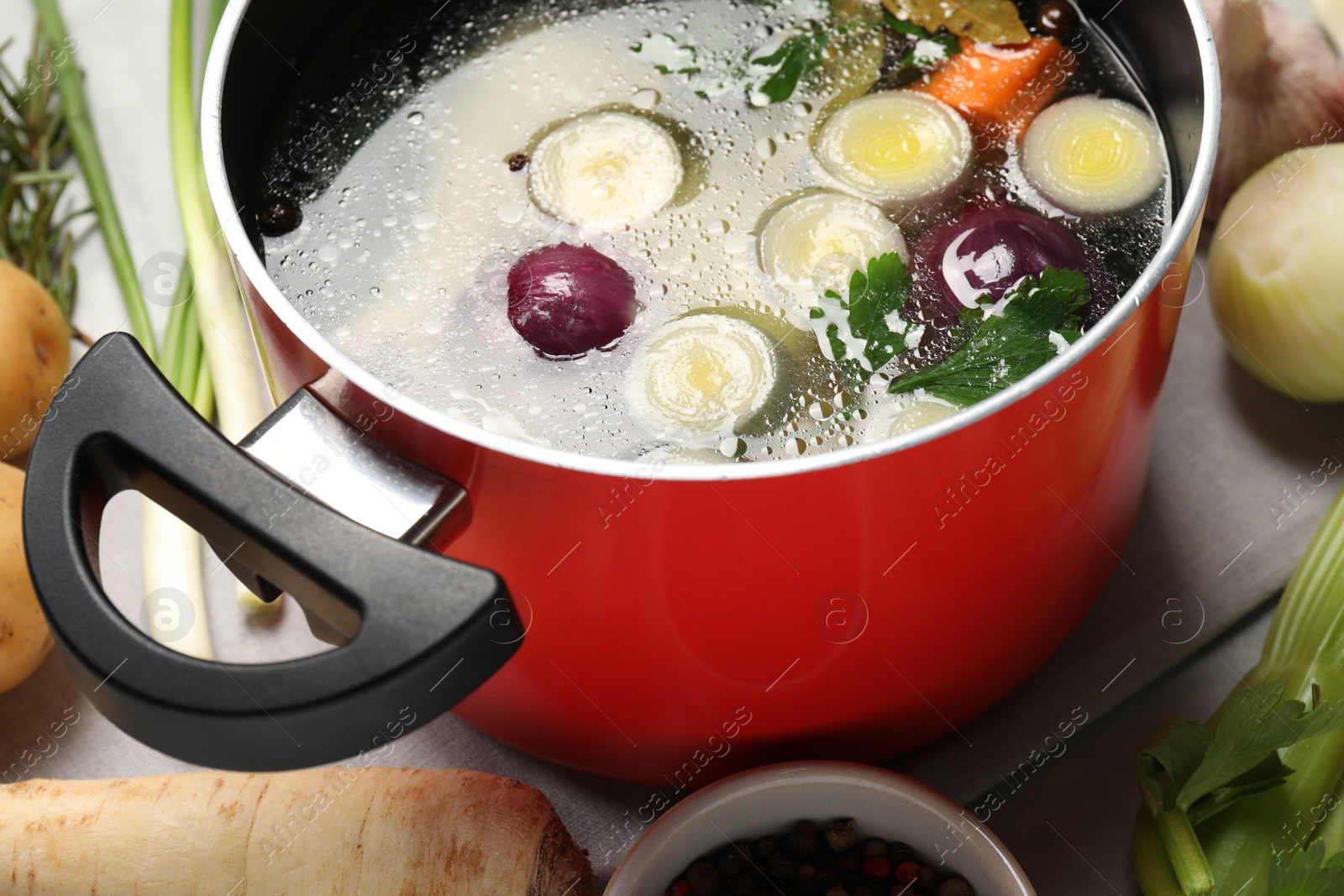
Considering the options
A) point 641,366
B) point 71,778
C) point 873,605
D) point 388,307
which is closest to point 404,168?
point 388,307

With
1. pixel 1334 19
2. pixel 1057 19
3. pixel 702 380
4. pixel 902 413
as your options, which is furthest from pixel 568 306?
pixel 1334 19

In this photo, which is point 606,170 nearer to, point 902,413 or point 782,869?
point 902,413

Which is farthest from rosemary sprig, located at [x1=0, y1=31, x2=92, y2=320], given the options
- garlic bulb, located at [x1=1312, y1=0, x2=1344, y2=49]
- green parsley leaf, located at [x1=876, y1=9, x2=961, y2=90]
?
garlic bulb, located at [x1=1312, y1=0, x2=1344, y2=49]

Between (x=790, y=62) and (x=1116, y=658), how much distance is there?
573mm

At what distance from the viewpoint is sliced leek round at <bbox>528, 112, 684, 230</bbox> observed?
3.06 feet

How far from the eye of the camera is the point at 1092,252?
902 mm

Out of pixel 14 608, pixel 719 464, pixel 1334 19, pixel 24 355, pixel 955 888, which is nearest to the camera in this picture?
pixel 719 464

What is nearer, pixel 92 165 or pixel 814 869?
pixel 814 869

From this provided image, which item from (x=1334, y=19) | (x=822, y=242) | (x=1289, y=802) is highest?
(x=1334, y=19)

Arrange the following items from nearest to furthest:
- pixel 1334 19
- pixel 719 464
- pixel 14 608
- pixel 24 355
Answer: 1. pixel 719 464
2. pixel 14 608
3. pixel 24 355
4. pixel 1334 19

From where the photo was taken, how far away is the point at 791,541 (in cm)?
73

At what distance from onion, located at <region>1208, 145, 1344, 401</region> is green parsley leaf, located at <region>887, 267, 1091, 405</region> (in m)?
0.36

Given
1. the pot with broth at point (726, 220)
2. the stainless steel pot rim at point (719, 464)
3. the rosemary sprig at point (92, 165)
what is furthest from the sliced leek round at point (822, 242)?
the rosemary sprig at point (92, 165)

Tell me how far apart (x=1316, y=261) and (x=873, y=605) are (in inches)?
22.8
